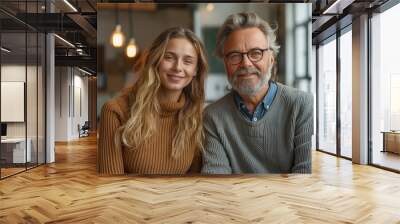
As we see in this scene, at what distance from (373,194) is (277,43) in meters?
2.38

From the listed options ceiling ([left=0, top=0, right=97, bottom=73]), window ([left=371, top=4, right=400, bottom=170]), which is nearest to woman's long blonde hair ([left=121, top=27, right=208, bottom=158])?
ceiling ([left=0, top=0, right=97, bottom=73])

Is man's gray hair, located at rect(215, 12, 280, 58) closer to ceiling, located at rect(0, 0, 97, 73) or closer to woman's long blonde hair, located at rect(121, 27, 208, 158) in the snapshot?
woman's long blonde hair, located at rect(121, 27, 208, 158)

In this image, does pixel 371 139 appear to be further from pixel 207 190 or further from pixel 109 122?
pixel 109 122

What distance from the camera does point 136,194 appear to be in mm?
5133

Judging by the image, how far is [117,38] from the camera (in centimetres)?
585

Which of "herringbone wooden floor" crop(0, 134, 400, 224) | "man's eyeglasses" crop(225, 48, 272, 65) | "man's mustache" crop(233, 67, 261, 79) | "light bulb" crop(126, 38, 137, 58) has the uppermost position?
"light bulb" crop(126, 38, 137, 58)

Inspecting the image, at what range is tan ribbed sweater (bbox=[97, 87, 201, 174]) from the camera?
5.66 m

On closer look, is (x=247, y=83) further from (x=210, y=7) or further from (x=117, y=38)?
(x=117, y=38)

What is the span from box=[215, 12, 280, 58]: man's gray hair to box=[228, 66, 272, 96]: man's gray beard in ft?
1.09

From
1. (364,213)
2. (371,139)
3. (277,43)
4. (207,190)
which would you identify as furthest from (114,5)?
(371,139)

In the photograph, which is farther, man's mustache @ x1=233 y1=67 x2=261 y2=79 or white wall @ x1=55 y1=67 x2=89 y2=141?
white wall @ x1=55 y1=67 x2=89 y2=141

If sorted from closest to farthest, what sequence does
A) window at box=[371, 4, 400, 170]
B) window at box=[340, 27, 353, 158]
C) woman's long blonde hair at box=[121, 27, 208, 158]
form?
woman's long blonde hair at box=[121, 27, 208, 158] < window at box=[371, 4, 400, 170] < window at box=[340, 27, 353, 158]

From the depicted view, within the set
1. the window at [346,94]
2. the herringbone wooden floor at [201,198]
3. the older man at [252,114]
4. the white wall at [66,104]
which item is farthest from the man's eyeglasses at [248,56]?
the white wall at [66,104]

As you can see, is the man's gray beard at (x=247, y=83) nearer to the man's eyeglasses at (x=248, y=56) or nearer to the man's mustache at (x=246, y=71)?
the man's mustache at (x=246, y=71)
